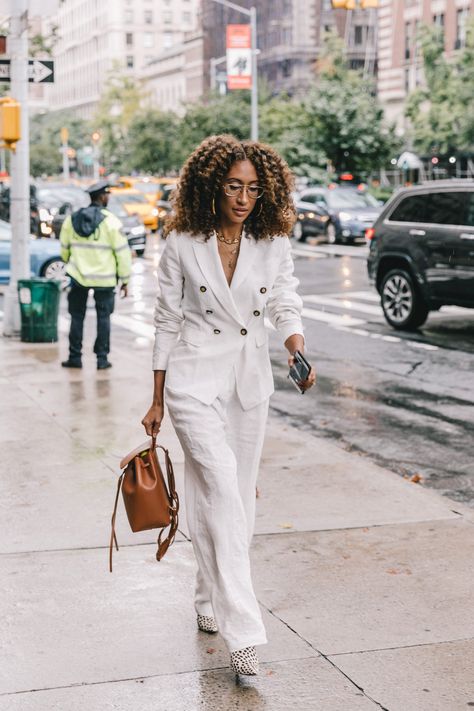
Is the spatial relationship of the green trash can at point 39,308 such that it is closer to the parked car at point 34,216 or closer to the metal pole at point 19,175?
the metal pole at point 19,175

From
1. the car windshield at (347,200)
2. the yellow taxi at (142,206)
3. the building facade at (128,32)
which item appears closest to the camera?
the car windshield at (347,200)

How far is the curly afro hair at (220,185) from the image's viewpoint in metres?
4.60

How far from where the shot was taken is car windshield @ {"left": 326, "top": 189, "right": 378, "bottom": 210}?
3462 cm

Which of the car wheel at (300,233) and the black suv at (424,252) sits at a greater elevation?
the black suv at (424,252)

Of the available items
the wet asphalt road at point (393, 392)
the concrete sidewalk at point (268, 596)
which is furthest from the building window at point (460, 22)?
the concrete sidewalk at point (268, 596)

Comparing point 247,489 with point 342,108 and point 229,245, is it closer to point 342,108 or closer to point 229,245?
point 229,245

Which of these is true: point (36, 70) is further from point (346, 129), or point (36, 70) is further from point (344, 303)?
point (346, 129)

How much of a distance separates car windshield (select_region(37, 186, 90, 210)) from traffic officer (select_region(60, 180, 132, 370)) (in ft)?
77.5

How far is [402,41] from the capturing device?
66.7 meters

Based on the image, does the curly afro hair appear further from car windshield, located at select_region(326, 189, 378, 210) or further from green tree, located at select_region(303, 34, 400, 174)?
green tree, located at select_region(303, 34, 400, 174)

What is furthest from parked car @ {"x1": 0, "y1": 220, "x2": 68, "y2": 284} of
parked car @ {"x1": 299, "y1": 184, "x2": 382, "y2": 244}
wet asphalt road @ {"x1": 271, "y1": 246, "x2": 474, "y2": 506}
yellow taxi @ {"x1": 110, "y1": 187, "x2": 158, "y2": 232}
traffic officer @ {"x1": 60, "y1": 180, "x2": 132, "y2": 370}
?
yellow taxi @ {"x1": 110, "y1": 187, "x2": 158, "y2": 232}

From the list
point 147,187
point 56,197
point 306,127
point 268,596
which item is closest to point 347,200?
point 56,197

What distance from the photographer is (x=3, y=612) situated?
506 cm

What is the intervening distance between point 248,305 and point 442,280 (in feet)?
35.6
